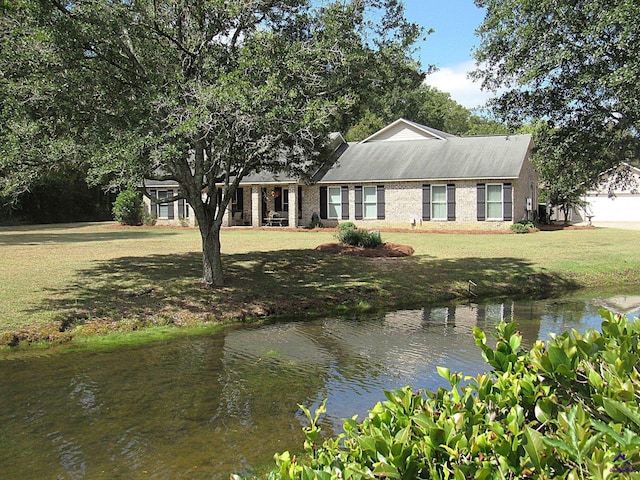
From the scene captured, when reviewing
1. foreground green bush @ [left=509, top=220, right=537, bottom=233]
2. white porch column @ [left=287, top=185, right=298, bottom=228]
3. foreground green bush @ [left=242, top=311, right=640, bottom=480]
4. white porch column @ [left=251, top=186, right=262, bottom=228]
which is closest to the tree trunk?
foreground green bush @ [left=242, top=311, right=640, bottom=480]

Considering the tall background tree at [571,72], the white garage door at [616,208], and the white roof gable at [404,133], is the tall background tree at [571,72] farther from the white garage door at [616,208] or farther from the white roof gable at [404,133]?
the white garage door at [616,208]

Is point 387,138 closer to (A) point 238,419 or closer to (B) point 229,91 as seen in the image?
(B) point 229,91

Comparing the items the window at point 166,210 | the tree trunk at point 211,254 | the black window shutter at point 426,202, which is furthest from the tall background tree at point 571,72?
the window at point 166,210

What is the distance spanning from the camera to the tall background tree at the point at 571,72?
1130cm

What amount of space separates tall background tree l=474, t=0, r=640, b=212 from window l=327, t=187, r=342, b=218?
55.0 feet

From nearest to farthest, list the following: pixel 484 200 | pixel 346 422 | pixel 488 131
→ 1. pixel 346 422
2. pixel 484 200
3. pixel 488 131

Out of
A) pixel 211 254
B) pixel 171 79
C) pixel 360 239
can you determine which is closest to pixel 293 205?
pixel 360 239

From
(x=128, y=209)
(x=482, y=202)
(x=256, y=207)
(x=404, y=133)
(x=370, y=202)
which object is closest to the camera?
(x=482, y=202)

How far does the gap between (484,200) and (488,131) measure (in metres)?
39.5

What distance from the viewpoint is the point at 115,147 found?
379 inches

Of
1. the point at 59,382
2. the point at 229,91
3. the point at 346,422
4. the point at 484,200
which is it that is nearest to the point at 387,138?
the point at 484,200

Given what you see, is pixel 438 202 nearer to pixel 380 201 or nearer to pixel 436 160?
pixel 436 160

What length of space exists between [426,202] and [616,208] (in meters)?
18.0

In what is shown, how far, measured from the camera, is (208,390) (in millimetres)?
7328
